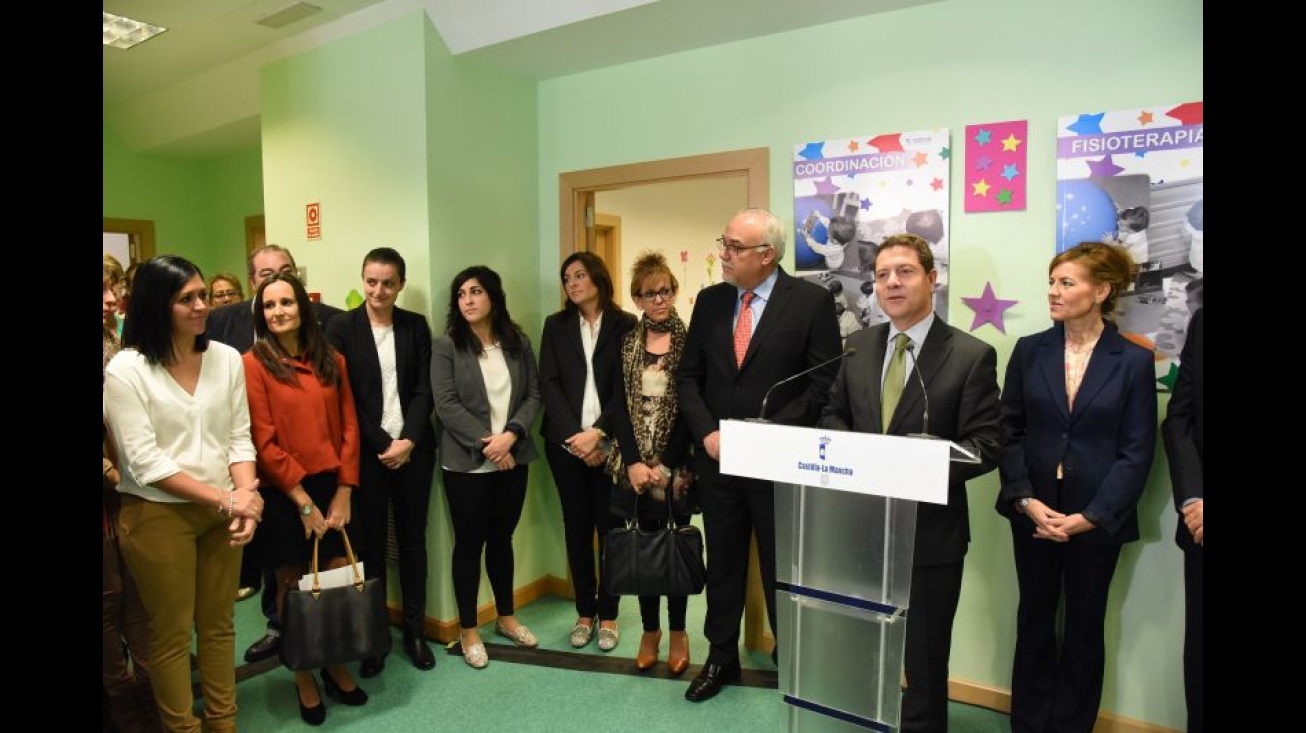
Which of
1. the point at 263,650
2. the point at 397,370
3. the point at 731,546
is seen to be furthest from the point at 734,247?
the point at 263,650

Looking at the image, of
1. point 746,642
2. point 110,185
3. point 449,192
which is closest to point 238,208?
point 110,185

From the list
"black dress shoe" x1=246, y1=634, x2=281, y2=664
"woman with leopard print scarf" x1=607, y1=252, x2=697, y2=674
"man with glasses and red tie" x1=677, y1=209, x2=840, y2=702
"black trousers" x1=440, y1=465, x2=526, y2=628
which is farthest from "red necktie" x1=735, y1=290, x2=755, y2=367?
"black dress shoe" x1=246, y1=634, x2=281, y2=664

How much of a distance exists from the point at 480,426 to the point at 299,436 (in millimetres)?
681

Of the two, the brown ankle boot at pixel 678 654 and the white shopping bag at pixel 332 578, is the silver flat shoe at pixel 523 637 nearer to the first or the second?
the brown ankle boot at pixel 678 654

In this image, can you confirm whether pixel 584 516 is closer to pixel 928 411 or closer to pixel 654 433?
pixel 654 433

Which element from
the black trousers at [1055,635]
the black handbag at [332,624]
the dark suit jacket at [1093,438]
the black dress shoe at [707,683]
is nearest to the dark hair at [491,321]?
the black handbag at [332,624]

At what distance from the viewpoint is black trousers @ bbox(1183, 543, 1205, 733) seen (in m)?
2.21

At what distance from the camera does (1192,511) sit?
7.02 ft

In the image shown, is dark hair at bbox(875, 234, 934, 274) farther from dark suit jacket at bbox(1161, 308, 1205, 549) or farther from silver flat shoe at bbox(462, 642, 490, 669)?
silver flat shoe at bbox(462, 642, 490, 669)

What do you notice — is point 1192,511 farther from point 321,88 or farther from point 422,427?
point 321,88

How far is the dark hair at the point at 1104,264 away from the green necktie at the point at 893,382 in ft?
1.80

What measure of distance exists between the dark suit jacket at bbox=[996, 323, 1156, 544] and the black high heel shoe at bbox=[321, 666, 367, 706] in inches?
92.2

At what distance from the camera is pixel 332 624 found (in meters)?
2.56

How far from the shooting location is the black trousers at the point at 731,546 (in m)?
2.68
